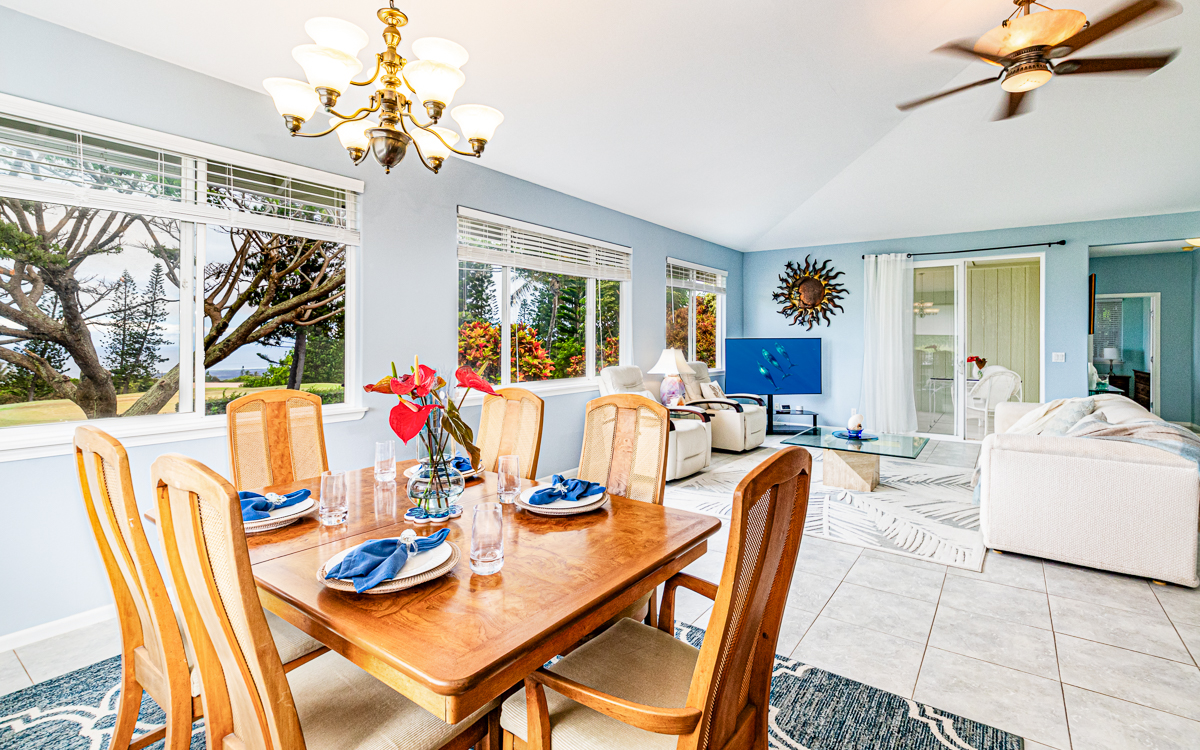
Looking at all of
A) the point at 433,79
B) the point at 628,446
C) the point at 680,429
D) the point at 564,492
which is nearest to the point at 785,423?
the point at 680,429

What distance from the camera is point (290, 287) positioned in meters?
3.12

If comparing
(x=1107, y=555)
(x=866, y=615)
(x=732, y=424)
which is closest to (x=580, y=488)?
(x=866, y=615)

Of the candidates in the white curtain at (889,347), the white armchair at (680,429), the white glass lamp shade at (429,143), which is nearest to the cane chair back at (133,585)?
the white glass lamp shade at (429,143)

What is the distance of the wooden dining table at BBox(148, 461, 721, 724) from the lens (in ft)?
3.03

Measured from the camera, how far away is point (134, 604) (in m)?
1.40

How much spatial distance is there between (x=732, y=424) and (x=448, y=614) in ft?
16.5

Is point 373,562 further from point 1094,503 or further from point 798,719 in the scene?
point 1094,503

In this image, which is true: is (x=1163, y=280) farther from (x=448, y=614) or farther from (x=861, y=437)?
(x=448, y=614)

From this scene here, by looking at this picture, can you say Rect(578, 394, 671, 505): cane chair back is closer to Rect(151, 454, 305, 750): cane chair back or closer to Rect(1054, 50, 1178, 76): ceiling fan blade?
Rect(151, 454, 305, 750): cane chair back

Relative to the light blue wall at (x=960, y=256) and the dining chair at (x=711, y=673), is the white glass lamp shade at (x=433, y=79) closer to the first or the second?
the dining chair at (x=711, y=673)

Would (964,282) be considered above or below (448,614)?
above

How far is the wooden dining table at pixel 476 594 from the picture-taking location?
0.92 metres

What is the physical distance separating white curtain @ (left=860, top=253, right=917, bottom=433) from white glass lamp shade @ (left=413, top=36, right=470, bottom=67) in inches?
249

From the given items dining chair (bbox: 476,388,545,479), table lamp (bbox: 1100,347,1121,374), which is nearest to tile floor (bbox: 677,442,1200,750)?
dining chair (bbox: 476,388,545,479)
